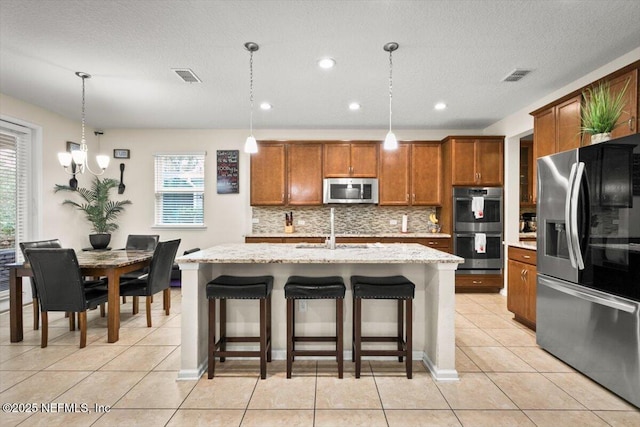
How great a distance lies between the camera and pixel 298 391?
7.34 ft

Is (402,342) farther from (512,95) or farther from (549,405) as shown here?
(512,95)

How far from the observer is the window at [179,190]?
18.3ft

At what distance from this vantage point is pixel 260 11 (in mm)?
2266

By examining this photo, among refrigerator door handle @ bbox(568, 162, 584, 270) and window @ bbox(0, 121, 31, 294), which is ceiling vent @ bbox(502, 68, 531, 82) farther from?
window @ bbox(0, 121, 31, 294)

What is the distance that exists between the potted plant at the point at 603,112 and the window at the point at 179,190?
5.12 m

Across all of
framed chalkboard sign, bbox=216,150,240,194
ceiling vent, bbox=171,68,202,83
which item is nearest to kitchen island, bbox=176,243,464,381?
ceiling vent, bbox=171,68,202,83

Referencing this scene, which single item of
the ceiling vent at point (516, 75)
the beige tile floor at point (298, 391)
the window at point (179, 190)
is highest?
the ceiling vent at point (516, 75)

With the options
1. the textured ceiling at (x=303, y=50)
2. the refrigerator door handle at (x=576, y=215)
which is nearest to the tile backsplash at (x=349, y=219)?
the textured ceiling at (x=303, y=50)

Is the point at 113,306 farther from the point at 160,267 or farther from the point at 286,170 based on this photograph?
the point at 286,170

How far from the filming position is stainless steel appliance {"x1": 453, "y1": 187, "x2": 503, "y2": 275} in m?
4.87

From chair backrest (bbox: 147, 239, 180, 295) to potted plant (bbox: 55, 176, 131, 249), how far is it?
1.95m

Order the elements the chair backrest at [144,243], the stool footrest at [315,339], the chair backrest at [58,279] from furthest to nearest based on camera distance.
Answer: the chair backrest at [144,243] < the chair backrest at [58,279] < the stool footrest at [315,339]

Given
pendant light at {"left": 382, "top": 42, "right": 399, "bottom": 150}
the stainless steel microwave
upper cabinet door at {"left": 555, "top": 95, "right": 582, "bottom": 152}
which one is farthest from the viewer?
the stainless steel microwave

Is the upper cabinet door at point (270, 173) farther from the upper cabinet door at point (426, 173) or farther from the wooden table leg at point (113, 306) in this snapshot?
the wooden table leg at point (113, 306)
